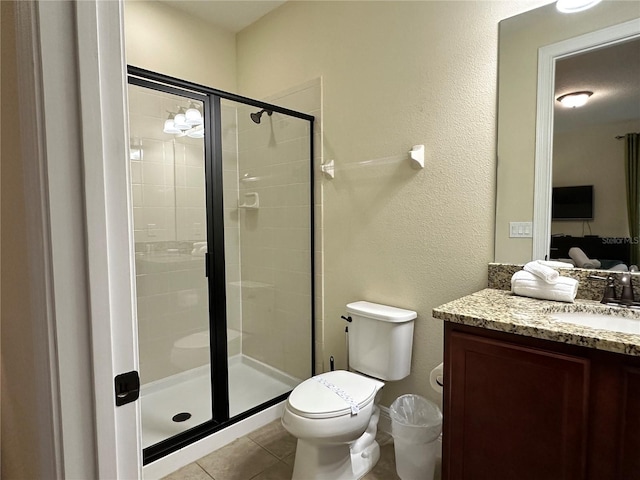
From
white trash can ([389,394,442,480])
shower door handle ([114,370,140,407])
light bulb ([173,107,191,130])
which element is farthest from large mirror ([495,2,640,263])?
light bulb ([173,107,191,130])

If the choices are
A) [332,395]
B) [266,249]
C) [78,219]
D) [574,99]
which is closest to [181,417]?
[332,395]

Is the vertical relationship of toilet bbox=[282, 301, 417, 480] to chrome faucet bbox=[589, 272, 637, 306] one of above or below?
below

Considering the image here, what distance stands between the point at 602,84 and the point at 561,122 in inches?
7.2

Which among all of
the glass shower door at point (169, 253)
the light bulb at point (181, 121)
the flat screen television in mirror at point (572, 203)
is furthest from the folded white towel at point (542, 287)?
the light bulb at point (181, 121)

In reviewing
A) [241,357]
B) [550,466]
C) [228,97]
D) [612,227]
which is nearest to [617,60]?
[612,227]

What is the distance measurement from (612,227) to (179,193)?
240 centimetres

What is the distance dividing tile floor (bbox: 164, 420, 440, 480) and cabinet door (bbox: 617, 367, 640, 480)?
0.93 metres

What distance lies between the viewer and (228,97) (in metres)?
2.04

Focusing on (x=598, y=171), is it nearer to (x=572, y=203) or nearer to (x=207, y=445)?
(x=572, y=203)

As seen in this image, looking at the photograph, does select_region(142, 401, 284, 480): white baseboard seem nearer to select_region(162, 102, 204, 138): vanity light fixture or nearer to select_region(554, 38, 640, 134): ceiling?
select_region(162, 102, 204, 138): vanity light fixture

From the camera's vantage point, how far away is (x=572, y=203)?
59.0 inches

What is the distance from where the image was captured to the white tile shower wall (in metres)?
2.50

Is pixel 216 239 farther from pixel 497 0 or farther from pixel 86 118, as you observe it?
pixel 497 0

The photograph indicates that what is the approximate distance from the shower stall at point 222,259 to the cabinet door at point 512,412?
52.7 inches
